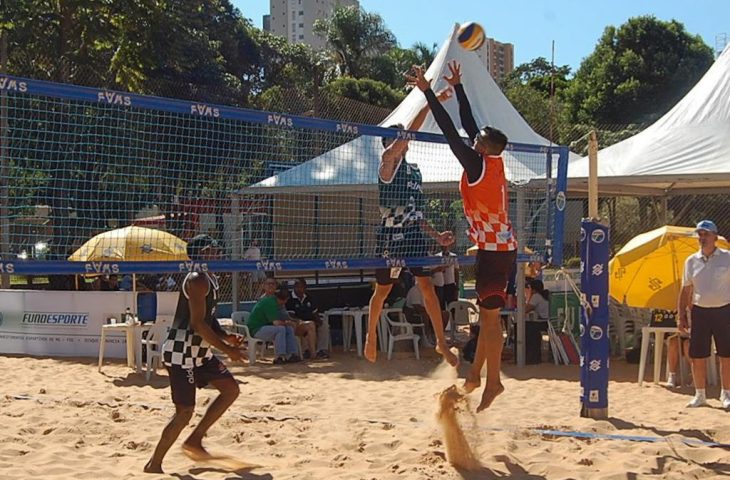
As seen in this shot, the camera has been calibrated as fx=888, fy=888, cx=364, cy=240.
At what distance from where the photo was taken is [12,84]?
469 centimetres

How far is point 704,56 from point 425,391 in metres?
27.0

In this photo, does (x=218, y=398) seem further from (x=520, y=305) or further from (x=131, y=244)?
(x=520, y=305)

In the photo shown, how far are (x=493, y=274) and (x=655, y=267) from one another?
4561mm

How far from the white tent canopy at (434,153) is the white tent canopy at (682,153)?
96 centimetres

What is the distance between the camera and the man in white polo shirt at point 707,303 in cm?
765

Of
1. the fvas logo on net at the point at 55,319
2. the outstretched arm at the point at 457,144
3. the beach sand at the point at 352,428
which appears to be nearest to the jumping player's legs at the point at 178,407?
the beach sand at the point at 352,428

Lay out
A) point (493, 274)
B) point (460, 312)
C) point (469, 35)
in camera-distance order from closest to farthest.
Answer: point (493, 274) < point (469, 35) < point (460, 312)

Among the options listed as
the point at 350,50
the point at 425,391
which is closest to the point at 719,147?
the point at 425,391

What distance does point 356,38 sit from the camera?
43.3 metres

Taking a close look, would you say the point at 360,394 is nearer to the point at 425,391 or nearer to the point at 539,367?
the point at 425,391

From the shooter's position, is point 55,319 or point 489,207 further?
point 55,319

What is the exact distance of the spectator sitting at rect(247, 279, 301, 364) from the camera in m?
11.0

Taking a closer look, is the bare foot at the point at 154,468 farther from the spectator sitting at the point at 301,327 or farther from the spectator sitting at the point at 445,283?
the spectator sitting at the point at 445,283

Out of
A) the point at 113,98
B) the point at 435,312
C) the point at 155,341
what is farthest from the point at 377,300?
the point at 155,341
